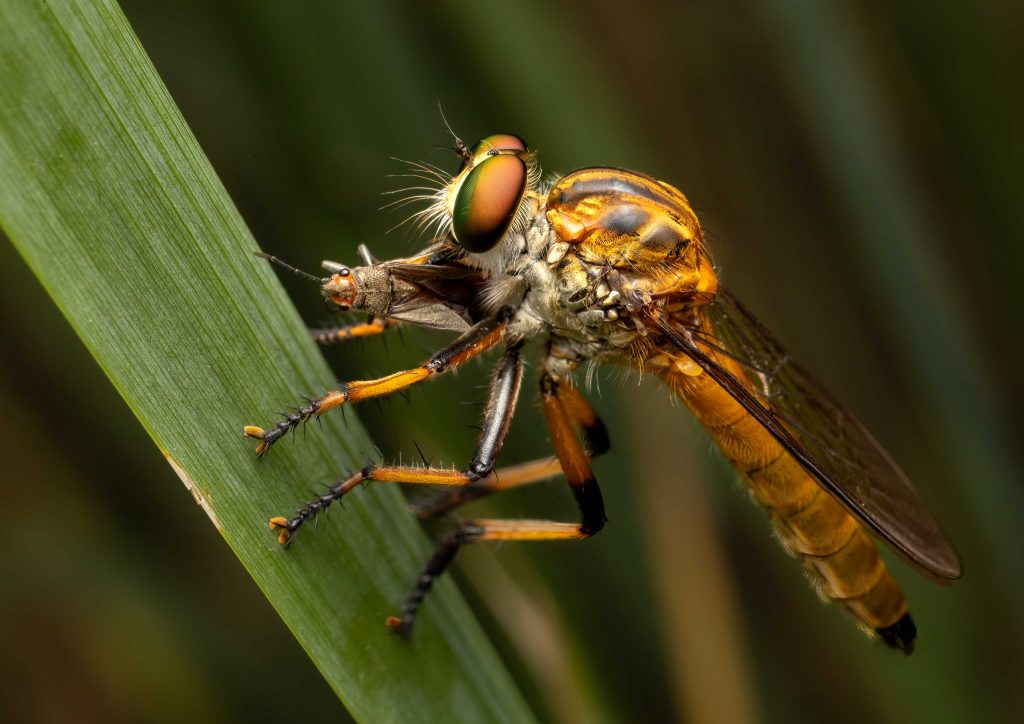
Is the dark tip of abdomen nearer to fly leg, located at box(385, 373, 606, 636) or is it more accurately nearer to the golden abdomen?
the golden abdomen

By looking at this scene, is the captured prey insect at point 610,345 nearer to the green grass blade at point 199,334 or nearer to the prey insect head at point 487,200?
the prey insect head at point 487,200

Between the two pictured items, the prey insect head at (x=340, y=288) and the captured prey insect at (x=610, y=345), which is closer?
the prey insect head at (x=340, y=288)

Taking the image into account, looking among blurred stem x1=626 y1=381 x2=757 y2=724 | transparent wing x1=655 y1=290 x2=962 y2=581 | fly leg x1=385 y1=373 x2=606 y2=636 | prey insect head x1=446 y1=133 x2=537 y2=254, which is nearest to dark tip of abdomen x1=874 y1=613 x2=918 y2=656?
transparent wing x1=655 y1=290 x2=962 y2=581

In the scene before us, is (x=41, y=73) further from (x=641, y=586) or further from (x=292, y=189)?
(x=641, y=586)

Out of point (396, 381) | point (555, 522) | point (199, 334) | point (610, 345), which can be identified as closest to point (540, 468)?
point (555, 522)

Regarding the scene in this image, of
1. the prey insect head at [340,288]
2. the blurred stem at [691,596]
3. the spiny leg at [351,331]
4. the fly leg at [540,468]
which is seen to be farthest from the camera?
the blurred stem at [691,596]

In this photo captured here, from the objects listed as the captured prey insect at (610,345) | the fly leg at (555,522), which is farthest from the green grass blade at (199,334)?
the fly leg at (555,522)

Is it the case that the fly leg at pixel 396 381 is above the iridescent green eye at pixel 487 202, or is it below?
below
